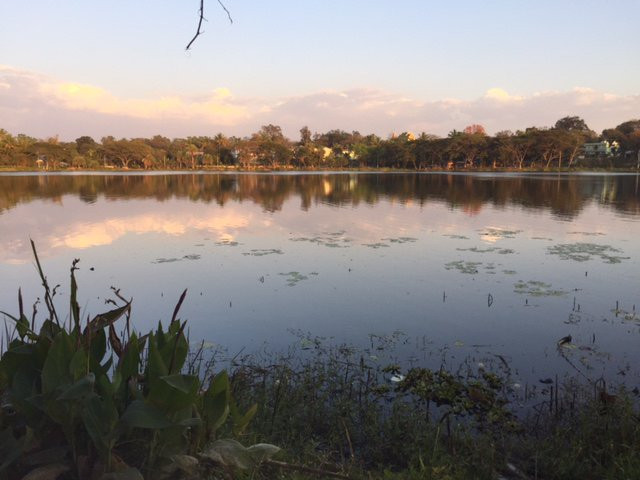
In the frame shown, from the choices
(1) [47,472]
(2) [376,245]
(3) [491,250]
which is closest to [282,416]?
(1) [47,472]

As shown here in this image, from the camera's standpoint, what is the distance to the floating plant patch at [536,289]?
30.1 feet

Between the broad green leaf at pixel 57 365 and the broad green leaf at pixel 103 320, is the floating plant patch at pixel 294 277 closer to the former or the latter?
the broad green leaf at pixel 103 320

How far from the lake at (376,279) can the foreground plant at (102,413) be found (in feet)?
13.8

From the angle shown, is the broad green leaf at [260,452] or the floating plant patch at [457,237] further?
the floating plant patch at [457,237]

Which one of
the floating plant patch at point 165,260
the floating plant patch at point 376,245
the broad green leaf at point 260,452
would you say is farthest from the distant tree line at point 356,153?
the broad green leaf at point 260,452

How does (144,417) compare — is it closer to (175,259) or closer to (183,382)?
(183,382)

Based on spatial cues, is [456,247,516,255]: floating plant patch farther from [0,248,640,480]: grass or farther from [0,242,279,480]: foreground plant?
[0,242,279,480]: foreground plant

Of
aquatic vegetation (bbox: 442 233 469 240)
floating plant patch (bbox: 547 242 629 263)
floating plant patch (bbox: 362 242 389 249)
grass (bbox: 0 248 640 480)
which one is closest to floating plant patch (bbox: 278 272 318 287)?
grass (bbox: 0 248 640 480)

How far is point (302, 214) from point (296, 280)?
40.5 feet

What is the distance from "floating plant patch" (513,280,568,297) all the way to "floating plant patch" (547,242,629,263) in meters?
3.06

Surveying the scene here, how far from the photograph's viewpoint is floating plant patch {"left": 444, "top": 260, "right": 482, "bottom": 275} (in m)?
11.1

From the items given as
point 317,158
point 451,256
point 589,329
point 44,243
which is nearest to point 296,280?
point 451,256

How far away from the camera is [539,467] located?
370 centimetres

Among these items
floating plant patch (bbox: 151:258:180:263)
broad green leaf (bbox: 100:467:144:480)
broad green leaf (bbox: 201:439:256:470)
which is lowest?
floating plant patch (bbox: 151:258:180:263)
